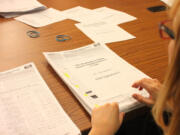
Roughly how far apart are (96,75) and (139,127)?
0.59 metres

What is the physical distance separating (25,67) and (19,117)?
0.24 m

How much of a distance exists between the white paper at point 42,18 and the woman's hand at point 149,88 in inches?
24.9

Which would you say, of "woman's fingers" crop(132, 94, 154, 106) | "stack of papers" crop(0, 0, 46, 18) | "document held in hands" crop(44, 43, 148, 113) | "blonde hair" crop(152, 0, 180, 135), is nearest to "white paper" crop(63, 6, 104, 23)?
"stack of papers" crop(0, 0, 46, 18)

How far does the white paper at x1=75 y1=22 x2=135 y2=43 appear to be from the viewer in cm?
107

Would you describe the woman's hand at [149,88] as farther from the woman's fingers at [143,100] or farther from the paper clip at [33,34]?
the paper clip at [33,34]

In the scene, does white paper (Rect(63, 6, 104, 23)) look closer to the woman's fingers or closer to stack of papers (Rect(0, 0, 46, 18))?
stack of papers (Rect(0, 0, 46, 18))

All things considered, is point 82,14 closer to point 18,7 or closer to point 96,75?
point 18,7

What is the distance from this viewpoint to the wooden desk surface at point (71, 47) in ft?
2.50

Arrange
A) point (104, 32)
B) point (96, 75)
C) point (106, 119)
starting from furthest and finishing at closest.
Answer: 1. point (104, 32)
2. point (96, 75)
3. point (106, 119)

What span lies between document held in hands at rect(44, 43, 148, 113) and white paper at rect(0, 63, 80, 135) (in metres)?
0.08

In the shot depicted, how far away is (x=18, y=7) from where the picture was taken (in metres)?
1.32

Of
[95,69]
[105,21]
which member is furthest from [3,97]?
[105,21]

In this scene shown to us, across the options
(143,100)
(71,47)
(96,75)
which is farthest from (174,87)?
(71,47)

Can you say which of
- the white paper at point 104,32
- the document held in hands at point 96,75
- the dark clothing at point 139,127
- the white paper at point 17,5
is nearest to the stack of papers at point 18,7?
the white paper at point 17,5
